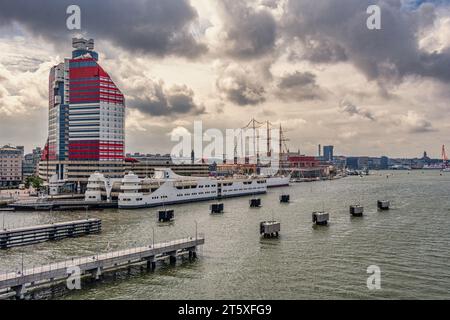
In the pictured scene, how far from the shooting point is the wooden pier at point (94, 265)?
2498 centimetres

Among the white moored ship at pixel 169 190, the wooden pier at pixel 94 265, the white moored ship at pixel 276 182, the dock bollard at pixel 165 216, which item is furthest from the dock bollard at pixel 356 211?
the white moored ship at pixel 276 182

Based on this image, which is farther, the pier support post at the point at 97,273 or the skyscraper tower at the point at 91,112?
the skyscraper tower at the point at 91,112

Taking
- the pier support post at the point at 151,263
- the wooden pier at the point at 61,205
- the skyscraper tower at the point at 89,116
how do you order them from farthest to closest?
the skyscraper tower at the point at 89,116
the wooden pier at the point at 61,205
the pier support post at the point at 151,263

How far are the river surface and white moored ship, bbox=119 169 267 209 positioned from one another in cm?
1030

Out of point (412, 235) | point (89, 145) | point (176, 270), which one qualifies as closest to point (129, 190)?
point (89, 145)

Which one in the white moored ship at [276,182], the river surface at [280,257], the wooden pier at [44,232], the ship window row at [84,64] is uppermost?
the ship window row at [84,64]

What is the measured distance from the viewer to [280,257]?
3484 centimetres

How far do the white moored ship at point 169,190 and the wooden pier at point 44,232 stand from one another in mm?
21785

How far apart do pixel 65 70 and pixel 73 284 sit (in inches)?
3366

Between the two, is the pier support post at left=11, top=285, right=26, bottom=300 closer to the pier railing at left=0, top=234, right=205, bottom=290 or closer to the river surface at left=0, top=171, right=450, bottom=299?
the pier railing at left=0, top=234, right=205, bottom=290

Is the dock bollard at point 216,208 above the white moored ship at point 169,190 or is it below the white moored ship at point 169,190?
below

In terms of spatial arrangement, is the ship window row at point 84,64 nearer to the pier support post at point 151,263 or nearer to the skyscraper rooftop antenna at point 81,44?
the skyscraper rooftop antenna at point 81,44

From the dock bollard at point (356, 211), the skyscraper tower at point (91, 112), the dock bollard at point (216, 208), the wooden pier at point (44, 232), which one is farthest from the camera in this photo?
the skyscraper tower at point (91, 112)

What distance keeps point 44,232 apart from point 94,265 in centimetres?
1724
